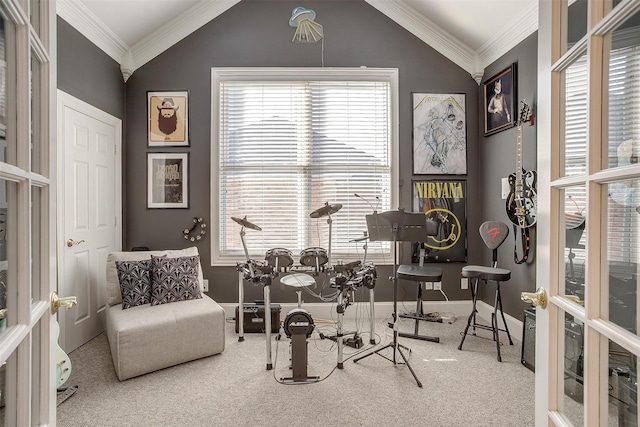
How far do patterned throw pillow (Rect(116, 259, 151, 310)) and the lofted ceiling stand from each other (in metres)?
2.13

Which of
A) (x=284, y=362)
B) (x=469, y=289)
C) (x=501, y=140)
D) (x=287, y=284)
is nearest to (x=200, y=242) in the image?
(x=287, y=284)

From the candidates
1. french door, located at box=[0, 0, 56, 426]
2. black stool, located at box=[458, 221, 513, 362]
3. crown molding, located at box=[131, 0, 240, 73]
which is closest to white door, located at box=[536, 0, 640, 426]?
french door, located at box=[0, 0, 56, 426]

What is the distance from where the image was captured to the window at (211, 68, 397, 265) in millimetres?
3830

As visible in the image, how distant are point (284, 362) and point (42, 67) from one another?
2486 mm

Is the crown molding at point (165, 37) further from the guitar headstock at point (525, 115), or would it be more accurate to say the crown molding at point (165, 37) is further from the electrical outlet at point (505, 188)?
the electrical outlet at point (505, 188)

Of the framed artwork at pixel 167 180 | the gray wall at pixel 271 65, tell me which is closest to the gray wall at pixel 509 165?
the gray wall at pixel 271 65

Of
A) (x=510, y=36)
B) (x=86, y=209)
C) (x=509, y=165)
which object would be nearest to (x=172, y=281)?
(x=86, y=209)

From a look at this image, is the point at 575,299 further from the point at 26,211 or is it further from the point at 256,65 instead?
the point at 256,65

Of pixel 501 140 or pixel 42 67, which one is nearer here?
pixel 42 67

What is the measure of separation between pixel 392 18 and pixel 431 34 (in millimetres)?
468

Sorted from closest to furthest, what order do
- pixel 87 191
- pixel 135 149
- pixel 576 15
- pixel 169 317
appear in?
pixel 576 15
pixel 169 317
pixel 87 191
pixel 135 149

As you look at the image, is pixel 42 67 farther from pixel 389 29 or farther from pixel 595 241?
pixel 389 29

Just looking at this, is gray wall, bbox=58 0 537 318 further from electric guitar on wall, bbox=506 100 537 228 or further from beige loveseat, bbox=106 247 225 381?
beige loveseat, bbox=106 247 225 381

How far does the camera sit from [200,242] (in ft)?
12.5
